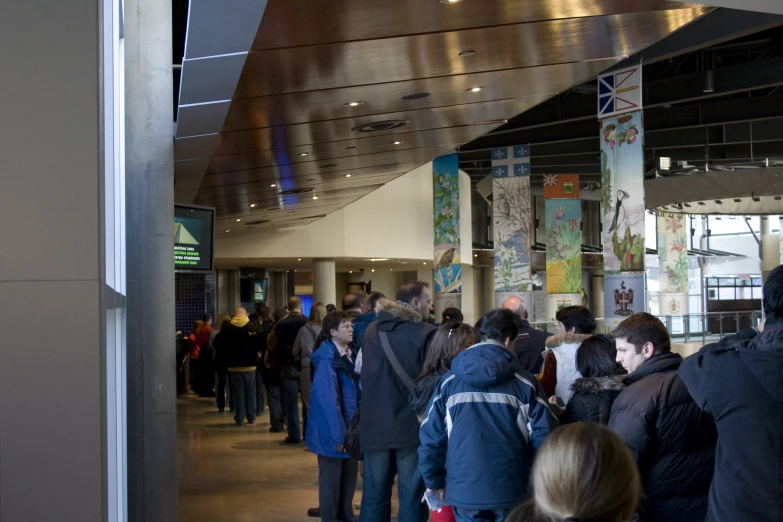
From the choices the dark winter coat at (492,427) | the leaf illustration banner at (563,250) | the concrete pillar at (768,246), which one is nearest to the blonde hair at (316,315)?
the dark winter coat at (492,427)

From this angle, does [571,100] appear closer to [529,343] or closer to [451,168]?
[451,168]

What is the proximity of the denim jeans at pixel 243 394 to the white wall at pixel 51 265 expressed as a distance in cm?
1132

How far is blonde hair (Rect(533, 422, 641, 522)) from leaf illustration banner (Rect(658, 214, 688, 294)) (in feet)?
92.6

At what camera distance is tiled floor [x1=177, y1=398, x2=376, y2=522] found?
25.3 feet

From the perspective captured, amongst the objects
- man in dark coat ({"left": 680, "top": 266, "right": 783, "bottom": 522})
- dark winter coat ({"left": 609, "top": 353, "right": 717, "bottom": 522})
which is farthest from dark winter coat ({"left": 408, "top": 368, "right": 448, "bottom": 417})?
man in dark coat ({"left": 680, "top": 266, "right": 783, "bottom": 522})

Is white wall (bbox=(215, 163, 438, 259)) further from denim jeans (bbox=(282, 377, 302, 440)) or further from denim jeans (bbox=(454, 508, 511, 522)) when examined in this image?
denim jeans (bbox=(454, 508, 511, 522))

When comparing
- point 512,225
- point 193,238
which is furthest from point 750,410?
point 512,225

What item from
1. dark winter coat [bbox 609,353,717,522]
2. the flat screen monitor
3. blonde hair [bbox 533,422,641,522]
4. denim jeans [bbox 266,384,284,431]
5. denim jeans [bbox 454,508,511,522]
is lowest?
denim jeans [bbox 266,384,284,431]

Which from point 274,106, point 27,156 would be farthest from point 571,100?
point 27,156

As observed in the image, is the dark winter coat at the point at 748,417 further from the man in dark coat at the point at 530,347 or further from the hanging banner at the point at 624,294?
the hanging banner at the point at 624,294

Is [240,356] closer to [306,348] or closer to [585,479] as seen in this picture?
[306,348]

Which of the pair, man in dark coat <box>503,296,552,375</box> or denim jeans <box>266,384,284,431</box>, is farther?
denim jeans <box>266,384,284,431</box>

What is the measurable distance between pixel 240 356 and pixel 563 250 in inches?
352

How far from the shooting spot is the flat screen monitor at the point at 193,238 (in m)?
6.90
